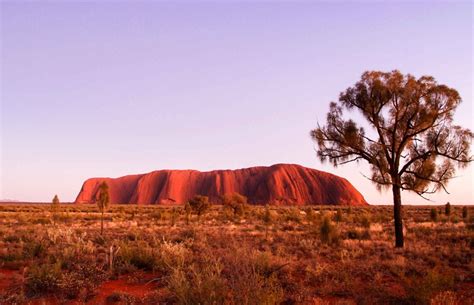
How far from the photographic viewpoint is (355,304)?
7906 millimetres

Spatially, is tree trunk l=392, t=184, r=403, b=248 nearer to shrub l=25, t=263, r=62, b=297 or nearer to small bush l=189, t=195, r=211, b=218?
shrub l=25, t=263, r=62, b=297

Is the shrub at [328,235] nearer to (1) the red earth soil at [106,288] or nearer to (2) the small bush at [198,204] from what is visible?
(1) the red earth soil at [106,288]

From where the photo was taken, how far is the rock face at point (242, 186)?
355 feet

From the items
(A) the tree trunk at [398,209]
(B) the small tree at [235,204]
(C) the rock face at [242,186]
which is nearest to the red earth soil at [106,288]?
(A) the tree trunk at [398,209]

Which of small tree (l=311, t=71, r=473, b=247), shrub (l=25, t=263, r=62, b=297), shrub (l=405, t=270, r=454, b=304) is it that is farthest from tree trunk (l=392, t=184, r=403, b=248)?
shrub (l=25, t=263, r=62, b=297)

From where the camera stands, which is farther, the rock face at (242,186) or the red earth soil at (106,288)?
the rock face at (242,186)

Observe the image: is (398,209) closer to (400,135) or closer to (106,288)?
(400,135)

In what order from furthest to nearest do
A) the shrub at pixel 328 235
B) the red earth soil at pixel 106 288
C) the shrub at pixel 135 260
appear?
1. the shrub at pixel 328 235
2. the shrub at pixel 135 260
3. the red earth soil at pixel 106 288

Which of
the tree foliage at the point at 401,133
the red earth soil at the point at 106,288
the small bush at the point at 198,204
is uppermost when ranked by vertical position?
the tree foliage at the point at 401,133

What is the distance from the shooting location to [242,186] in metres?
118

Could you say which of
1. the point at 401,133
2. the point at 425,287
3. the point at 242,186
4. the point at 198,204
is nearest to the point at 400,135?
the point at 401,133

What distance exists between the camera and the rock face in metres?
108

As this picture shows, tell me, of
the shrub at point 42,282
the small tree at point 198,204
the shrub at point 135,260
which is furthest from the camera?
the small tree at point 198,204

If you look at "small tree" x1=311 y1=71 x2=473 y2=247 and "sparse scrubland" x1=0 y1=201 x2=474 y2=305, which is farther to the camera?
"small tree" x1=311 y1=71 x2=473 y2=247
